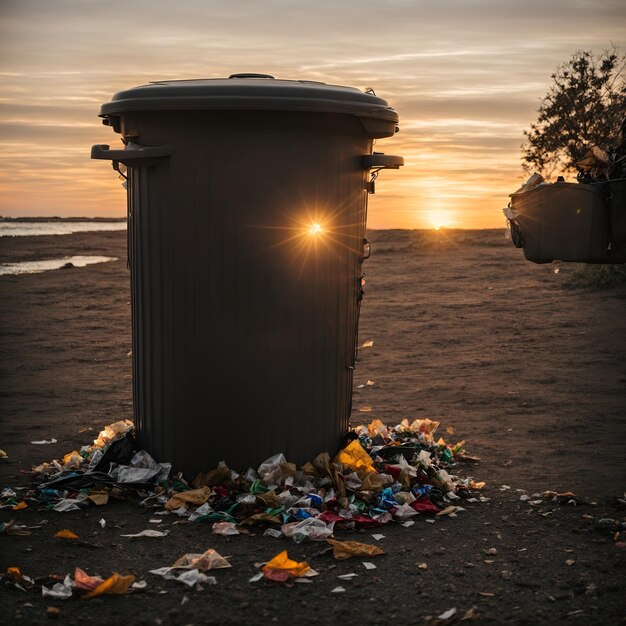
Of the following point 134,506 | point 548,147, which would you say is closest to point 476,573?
point 134,506

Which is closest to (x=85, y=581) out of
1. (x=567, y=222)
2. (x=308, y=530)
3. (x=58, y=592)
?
(x=58, y=592)

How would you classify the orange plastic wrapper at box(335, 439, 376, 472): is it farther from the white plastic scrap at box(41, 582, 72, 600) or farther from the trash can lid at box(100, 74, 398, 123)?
the trash can lid at box(100, 74, 398, 123)

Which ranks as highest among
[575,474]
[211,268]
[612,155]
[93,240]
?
[612,155]

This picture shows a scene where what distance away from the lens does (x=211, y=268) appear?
489 centimetres

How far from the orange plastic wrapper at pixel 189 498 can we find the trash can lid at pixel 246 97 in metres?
2.28

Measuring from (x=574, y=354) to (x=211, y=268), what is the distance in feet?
20.1

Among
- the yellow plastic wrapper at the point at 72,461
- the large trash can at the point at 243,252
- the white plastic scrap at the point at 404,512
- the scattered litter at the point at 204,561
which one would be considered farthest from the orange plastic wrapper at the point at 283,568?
the yellow plastic wrapper at the point at 72,461

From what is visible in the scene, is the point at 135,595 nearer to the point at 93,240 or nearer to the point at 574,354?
the point at 574,354

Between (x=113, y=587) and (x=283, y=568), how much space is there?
822mm

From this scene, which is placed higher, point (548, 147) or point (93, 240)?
point (548, 147)

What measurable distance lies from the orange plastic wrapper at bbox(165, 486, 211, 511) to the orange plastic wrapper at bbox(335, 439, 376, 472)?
90cm

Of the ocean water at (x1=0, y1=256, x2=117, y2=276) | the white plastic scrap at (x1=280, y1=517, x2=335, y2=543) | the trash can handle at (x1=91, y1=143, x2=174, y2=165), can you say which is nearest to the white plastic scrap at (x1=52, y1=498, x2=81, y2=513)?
the white plastic scrap at (x1=280, y1=517, x2=335, y2=543)

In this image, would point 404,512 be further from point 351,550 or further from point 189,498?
point 189,498

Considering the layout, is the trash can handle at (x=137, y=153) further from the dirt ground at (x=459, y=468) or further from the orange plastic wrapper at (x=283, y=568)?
the orange plastic wrapper at (x=283, y=568)
